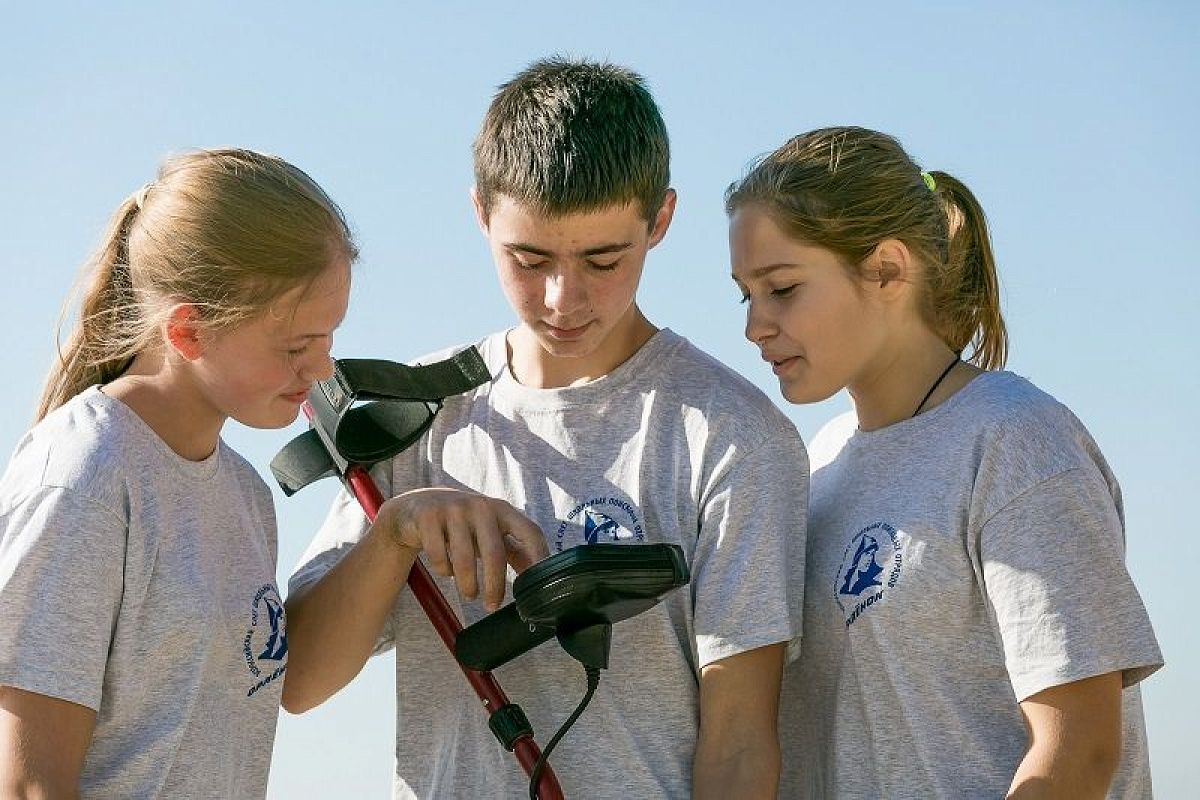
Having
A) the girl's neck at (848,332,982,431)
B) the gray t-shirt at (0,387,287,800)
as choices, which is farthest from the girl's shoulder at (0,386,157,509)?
the girl's neck at (848,332,982,431)

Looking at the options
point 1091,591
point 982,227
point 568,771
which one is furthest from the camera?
point 982,227

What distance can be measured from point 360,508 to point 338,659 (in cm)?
34

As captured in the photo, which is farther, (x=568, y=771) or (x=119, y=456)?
(x=568, y=771)

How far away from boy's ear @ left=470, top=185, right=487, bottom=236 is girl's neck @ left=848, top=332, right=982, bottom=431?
0.84 m

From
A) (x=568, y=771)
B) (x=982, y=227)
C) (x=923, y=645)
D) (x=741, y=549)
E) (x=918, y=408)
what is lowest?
(x=568, y=771)

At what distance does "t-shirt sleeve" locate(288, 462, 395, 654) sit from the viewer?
11.0 feet

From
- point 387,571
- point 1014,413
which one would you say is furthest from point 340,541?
point 1014,413

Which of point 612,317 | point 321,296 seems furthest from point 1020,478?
point 321,296

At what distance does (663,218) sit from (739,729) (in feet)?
3.41

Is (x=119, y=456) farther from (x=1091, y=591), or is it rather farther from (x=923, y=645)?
(x=1091, y=591)

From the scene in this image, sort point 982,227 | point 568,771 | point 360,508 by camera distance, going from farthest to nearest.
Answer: point 982,227
point 360,508
point 568,771

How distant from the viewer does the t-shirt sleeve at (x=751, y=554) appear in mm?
3051

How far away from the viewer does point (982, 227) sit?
3.63 metres

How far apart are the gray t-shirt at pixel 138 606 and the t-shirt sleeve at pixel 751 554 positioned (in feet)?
2.65
